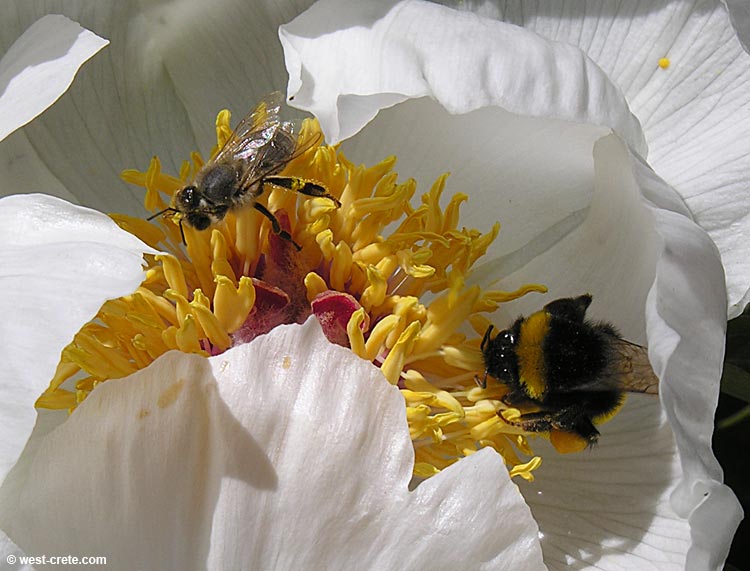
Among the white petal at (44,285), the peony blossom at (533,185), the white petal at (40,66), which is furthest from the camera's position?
the white petal at (40,66)

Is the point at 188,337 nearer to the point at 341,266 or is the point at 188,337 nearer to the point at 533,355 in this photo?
the point at 341,266

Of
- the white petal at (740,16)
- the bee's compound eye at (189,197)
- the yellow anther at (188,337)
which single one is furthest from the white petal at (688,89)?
the yellow anther at (188,337)

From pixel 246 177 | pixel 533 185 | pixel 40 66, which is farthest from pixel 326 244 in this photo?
pixel 40 66

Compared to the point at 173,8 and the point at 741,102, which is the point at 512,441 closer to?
the point at 741,102

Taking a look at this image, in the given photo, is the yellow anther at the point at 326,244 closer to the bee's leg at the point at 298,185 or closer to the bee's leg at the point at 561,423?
the bee's leg at the point at 298,185

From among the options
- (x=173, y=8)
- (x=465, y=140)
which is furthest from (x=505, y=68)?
(x=173, y=8)
